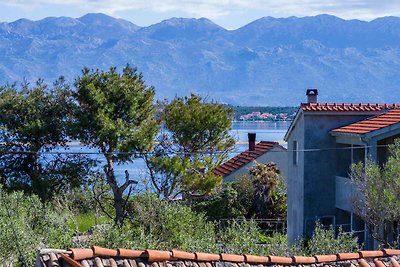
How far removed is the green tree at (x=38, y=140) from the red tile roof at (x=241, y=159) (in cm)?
1273

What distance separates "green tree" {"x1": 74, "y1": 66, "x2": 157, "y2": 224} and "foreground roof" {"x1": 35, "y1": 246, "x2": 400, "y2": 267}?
20.6 meters

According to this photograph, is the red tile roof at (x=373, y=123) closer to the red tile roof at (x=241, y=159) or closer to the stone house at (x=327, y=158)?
the stone house at (x=327, y=158)

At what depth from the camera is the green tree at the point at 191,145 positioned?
3453 centimetres

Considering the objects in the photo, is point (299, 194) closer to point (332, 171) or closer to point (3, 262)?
point (332, 171)

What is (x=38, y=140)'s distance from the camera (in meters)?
33.0

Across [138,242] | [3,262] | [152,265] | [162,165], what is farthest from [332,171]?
[152,265]

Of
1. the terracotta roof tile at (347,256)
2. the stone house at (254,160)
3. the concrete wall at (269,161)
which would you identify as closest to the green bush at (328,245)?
the terracotta roof tile at (347,256)

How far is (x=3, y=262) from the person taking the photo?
18.8 meters

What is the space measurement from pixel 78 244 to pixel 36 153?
1231 centimetres

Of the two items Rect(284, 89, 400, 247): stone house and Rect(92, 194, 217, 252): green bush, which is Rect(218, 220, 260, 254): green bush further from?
Rect(284, 89, 400, 247): stone house

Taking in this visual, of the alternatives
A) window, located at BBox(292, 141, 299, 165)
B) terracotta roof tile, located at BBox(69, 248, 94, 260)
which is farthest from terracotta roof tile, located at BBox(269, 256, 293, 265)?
window, located at BBox(292, 141, 299, 165)

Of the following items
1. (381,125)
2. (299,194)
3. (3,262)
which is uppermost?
(381,125)

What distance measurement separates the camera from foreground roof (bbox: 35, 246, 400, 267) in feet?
32.5

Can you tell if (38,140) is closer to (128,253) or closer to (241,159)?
(241,159)
